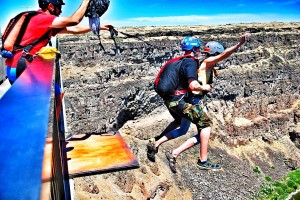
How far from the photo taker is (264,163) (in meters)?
34.4

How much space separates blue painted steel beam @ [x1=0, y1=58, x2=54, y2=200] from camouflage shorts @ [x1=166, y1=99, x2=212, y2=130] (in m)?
4.34

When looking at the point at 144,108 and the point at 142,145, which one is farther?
the point at 144,108

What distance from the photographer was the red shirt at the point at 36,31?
5316 millimetres

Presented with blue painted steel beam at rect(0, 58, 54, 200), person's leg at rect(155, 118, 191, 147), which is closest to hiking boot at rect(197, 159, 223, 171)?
person's leg at rect(155, 118, 191, 147)

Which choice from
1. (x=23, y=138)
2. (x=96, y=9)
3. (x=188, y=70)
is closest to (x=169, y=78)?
(x=188, y=70)

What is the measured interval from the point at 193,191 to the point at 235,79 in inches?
680

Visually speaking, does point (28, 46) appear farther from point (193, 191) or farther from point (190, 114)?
point (193, 191)

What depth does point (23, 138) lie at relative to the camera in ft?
6.07

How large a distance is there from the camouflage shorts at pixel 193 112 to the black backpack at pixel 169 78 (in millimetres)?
235

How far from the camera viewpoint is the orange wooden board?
457 centimetres

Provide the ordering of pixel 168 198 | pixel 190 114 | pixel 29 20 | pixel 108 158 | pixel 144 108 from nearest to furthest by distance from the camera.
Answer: pixel 108 158, pixel 29 20, pixel 190 114, pixel 168 198, pixel 144 108

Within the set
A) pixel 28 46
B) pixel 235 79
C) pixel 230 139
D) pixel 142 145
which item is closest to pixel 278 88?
pixel 235 79

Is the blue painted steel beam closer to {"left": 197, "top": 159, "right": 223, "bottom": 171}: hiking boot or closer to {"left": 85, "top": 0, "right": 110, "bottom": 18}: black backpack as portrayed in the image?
{"left": 85, "top": 0, "right": 110, "bottom": 18}: black backpack

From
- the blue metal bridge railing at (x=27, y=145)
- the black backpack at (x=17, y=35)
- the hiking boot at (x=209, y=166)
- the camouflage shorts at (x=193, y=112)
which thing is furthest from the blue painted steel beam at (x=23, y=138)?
the hiking boot at (x=209, y=166)
